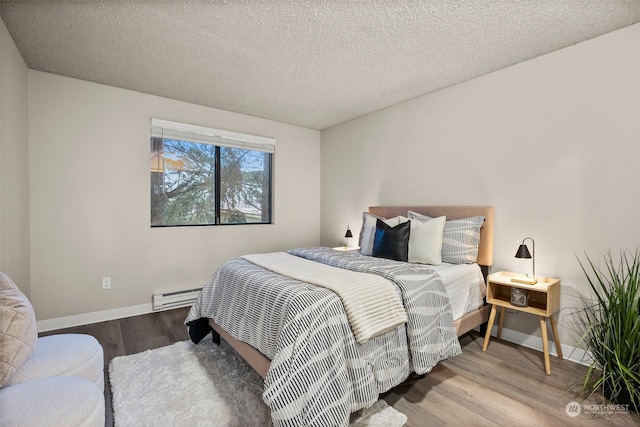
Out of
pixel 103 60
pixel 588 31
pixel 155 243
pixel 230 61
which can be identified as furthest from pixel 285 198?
pixel 588 31

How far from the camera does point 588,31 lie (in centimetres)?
217

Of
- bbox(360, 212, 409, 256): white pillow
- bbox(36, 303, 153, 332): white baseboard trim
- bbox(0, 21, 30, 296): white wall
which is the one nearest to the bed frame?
bbox(360, 212, 409, 256): white pillow

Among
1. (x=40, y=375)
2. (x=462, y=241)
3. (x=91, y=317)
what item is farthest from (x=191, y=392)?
(x=462, y=241)

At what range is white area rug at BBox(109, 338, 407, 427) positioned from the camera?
1.67 m

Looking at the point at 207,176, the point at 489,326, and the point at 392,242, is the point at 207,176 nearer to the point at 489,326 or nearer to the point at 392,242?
the point at 392,242

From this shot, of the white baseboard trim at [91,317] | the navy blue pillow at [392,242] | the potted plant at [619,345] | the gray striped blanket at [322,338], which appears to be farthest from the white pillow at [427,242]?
the white baseboard trim at [91,317]

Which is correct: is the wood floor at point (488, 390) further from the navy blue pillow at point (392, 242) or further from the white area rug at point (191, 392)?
the navy blue pillow at point (392, 242)

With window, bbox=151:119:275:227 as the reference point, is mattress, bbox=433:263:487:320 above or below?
below

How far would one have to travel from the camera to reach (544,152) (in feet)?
8.18

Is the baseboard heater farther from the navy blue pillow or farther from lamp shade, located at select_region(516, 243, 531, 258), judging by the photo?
lamp shade, located at select_region(516, 243, 531, 258)

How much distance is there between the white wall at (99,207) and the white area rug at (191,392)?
4.08 ft

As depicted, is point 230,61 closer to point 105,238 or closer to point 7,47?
point 7,47

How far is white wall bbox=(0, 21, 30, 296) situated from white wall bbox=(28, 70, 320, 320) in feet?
0.48

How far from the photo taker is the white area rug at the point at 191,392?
1.67 metres
